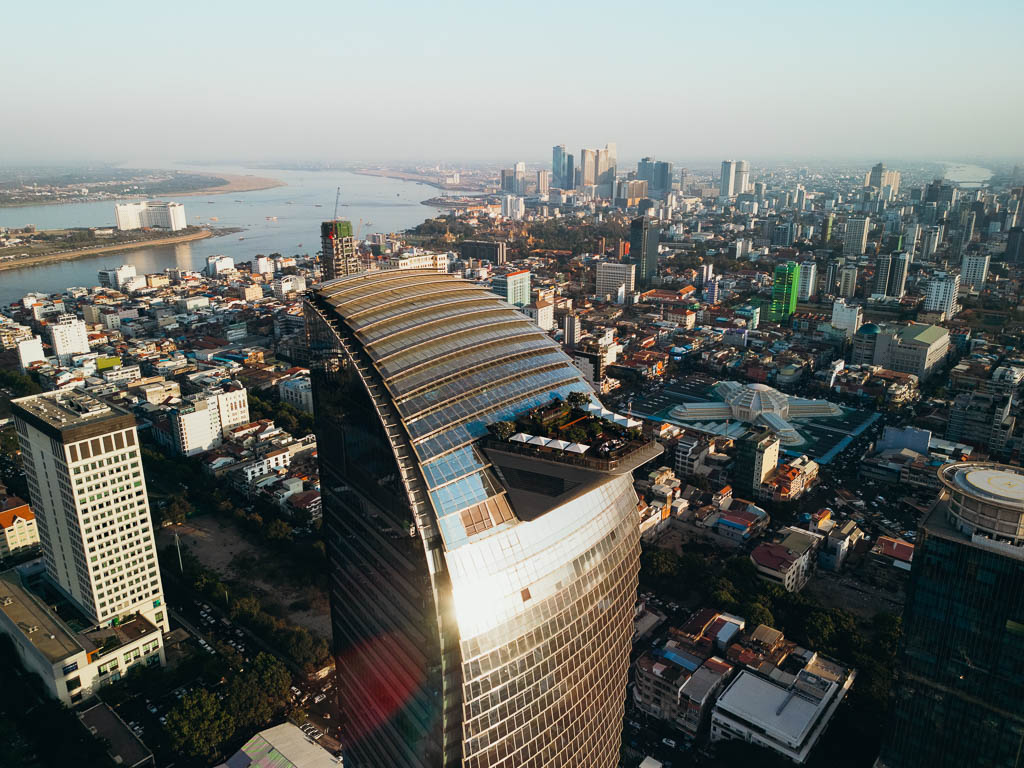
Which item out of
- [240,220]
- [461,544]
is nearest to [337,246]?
[461,544]

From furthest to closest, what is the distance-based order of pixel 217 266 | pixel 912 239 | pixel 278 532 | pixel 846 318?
1. pixel 912 239
2. pixel 217 266
3. pixel 846 318
4. pixel 278 532

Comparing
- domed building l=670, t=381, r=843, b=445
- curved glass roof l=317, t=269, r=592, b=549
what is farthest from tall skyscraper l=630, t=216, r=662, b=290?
curved glass roof l=317, t=269, r=592, b=549

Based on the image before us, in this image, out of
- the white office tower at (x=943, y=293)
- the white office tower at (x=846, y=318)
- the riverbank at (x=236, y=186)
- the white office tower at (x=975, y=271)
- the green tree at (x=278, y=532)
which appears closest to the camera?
the green tree at (x=278, y=532)

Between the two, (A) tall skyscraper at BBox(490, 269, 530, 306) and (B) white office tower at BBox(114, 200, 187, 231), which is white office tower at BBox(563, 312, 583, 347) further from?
(B) white office tower at BBox(114, 200, 187, 231)

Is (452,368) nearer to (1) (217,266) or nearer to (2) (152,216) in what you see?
(1) (217,266)

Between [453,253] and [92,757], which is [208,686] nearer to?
[92,757]

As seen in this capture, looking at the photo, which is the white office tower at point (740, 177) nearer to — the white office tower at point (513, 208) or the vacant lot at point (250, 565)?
the white office tower at point (513, 208)

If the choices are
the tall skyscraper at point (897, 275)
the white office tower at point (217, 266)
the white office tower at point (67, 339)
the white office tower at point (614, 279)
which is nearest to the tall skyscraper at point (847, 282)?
the tall skyscraper at point (897, 275)
